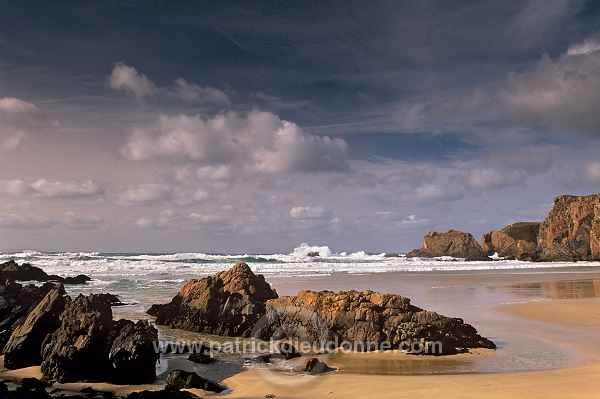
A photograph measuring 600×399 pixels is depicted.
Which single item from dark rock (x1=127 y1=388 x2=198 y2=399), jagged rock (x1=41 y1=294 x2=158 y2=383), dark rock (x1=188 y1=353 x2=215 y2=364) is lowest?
dark rock (x1=188 y1=353 x2=215 y2=364)

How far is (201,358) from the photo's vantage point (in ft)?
27.7

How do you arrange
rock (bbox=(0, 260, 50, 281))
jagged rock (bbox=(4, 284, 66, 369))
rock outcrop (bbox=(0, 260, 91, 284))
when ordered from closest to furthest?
jagged rock (bbox=(4, 284, 66, 369))
rock outcrop (bbox=(0, 260, 91, 284))
rock (bbox=(0, 260, 50, 281))

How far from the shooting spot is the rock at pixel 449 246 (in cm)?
10300

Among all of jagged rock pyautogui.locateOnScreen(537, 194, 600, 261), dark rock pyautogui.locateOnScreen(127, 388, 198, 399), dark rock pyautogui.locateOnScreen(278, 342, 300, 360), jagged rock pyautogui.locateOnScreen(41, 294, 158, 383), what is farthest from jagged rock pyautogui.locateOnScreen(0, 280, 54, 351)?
jagged rock pyautogui.locateOnScreen(537, 194, 600, 261)

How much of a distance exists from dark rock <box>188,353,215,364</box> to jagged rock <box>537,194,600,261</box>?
80.8 meters

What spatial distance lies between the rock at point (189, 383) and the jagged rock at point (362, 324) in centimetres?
369

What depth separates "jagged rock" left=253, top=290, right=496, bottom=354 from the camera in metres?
9.29

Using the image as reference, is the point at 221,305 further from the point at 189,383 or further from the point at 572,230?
the point at 572,230

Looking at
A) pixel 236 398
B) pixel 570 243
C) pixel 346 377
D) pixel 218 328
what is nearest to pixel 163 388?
pixel 236 398

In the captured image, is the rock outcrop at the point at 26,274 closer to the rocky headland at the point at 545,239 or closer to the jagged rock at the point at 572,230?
the rocky headland at the point at 545,239

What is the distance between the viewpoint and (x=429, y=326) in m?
9.39

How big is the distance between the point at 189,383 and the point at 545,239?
311ft

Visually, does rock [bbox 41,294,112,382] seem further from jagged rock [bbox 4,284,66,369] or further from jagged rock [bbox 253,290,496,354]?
jagged rock [bbox 253,290,496,354]

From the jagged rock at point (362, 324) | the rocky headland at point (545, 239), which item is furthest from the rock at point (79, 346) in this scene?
the rocky headland at point (545, 239)
